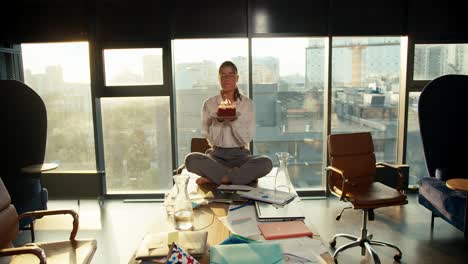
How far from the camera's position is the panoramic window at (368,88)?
417cm

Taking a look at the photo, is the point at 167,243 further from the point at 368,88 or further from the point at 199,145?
the point at 368,88

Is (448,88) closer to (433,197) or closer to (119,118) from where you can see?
(433,197)

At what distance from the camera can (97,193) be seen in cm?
430

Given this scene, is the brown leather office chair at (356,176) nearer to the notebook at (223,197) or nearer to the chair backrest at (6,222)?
the notebook at (223,197)

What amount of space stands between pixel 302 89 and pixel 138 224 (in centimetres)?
238

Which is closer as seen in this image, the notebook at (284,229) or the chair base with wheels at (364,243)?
the notebook at (284,229)

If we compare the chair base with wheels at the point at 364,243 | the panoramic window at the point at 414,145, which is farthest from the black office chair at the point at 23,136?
the panoramic window at the point at 414,145

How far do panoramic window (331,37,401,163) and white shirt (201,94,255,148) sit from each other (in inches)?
66.3

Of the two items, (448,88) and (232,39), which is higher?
(232,39)

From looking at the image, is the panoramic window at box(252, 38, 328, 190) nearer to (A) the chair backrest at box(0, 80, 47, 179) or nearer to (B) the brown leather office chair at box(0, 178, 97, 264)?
Result: (A) the chair backrest at box(0, 80, 47, 179)

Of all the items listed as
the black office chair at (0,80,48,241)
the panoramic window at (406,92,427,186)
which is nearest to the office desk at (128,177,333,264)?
the black office chair at (0,80,48,241)

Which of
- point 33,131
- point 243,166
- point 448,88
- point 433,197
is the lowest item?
point 433,197

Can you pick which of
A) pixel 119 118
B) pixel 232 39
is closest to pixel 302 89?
pixel 232 39

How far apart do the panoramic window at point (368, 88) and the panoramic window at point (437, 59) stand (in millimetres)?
226
